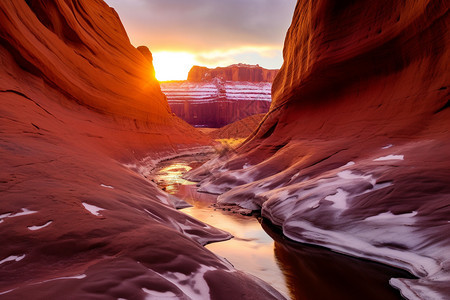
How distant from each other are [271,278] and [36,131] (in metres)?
5.33

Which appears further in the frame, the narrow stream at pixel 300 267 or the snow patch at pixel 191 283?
the narrow stream at pixel 300 267

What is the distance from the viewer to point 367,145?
664 centimetres

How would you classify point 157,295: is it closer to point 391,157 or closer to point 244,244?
point 244,244

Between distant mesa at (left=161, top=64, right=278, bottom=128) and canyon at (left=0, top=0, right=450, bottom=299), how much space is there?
69647mm

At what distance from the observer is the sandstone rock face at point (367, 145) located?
12.8 feet

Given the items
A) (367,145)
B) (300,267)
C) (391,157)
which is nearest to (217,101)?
(367,145)

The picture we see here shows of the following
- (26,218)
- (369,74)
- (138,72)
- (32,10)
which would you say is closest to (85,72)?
(32,10)

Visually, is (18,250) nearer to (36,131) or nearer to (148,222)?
(148,222)

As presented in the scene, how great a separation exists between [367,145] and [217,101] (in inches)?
3125

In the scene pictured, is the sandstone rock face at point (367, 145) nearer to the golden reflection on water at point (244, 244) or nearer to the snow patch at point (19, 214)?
the golden reflection on water at point (244, 244)

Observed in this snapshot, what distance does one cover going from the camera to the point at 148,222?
3.53 metres

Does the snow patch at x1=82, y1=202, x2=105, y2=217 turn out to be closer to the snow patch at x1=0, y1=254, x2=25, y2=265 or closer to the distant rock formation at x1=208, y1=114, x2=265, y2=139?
the snow patch at x1=0, y1=254, x2=25, y2=265

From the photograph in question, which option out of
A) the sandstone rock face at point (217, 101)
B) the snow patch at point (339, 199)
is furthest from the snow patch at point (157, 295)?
the sandstone rock face at point (217, 101)

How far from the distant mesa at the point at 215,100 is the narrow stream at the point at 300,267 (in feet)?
259
